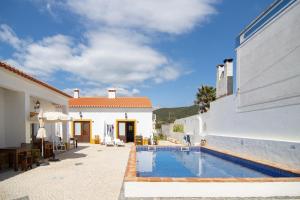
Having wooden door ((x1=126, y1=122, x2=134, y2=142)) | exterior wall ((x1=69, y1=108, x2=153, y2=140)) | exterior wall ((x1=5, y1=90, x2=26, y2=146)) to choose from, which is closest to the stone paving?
exterior wall ((x1=5, y1=90, x2=26, y2=146))

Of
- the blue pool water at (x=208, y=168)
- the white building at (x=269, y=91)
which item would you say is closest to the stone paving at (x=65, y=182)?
the blue pool water at (x=208, y=168)

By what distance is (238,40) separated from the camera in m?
17.2

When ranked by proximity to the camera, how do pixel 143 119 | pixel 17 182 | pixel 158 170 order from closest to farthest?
1. pixel 17 182
2. pixel 158 170
3. pixel 143 119

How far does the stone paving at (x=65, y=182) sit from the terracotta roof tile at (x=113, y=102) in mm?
14340

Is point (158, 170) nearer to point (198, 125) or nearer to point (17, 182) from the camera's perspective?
point (17, 182)

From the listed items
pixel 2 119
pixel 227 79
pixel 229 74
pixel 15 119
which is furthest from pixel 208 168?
pixel 2 119

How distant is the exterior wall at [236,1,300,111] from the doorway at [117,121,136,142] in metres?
13.2

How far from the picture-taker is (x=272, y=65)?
1280 cm

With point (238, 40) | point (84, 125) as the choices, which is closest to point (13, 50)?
point (84, 125)

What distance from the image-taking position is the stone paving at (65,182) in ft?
24.0

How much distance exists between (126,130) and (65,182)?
18.4m

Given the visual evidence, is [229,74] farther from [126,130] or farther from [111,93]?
[111,93]

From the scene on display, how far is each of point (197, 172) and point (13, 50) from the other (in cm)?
1713

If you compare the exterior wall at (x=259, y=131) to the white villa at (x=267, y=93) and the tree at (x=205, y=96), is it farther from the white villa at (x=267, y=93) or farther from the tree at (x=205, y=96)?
the tree at (x=205, y=96)
